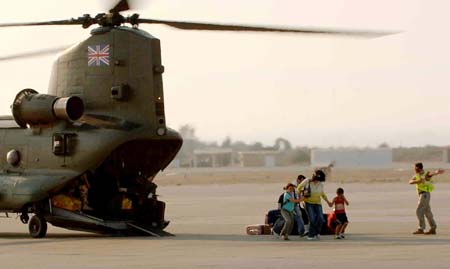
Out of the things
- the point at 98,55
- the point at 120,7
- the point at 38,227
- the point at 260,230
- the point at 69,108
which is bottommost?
the point at 260,230

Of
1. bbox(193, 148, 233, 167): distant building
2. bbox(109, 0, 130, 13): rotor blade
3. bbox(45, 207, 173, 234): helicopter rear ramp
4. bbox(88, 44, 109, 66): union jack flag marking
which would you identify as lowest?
bbox(45, 207, 173, 234): helicopter rear ramp

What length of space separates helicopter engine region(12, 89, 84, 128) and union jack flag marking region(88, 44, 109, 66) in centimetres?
112

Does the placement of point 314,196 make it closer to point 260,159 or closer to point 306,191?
point 306,191

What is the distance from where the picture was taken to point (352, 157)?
158125mm

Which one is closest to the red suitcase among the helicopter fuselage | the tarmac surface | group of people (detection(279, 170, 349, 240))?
the tarmac surface

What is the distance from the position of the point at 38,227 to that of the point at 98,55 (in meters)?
4.51

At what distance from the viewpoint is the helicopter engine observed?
27156mm

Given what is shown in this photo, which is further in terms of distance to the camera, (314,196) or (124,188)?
(124,188)

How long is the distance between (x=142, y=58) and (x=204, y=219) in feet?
32.9

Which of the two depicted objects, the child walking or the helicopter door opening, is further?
the helicopter door opening

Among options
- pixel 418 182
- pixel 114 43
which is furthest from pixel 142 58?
pixel 418 182

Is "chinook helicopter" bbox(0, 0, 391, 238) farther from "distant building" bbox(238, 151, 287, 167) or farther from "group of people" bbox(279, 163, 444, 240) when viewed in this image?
"distant building" bbox(238, 151, 287, 167)

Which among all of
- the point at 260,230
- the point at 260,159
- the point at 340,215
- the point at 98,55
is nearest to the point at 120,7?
the point at 98,55

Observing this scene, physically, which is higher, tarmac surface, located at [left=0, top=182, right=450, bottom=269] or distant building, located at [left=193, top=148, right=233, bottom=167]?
distant building, located at [left=193, top=148, right=233, bottom=167]
